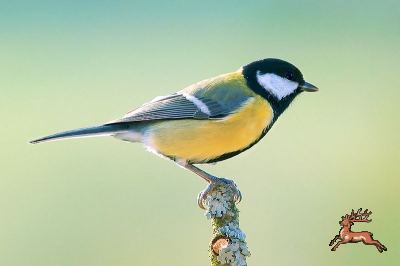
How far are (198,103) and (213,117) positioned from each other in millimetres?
153

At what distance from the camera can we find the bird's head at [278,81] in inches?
118

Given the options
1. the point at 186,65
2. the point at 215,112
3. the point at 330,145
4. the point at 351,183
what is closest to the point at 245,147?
the point at 215,112

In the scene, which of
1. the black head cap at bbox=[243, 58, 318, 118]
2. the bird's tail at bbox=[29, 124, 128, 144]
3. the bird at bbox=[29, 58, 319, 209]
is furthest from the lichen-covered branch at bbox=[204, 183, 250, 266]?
the black head cap at bbox=[243, 58, 318, 118]

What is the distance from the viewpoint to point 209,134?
9.27ft

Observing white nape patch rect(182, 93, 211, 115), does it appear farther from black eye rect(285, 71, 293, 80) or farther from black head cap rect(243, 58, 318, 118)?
black eye rect(285, 71, 293, 80)

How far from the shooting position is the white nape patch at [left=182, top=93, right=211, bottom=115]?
2.94m

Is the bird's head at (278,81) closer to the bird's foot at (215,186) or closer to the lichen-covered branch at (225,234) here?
the bird's foot at (215,186)

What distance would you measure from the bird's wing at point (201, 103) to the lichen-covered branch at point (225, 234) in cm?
93

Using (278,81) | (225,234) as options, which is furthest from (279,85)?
(225,234)

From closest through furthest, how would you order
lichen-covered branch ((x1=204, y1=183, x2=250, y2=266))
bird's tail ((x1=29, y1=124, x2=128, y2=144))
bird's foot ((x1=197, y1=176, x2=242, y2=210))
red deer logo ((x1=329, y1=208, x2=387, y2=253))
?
lichen-covered branch ((x1=204, y1=183, x2=250, y2=266)) → red deer logo ((x1=329, y1=208, x2=387, y2=253)) → bird's foot ((x1=197, y1=176, x2=242, y2=210)) → bird's tail ((x1=29, y1=124, x2=128, y2=144))

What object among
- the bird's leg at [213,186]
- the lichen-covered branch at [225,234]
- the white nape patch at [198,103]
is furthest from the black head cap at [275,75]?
the lichen-covered branch at [225,234]

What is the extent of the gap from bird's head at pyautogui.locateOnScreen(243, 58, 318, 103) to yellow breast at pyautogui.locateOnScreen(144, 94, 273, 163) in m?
0.08

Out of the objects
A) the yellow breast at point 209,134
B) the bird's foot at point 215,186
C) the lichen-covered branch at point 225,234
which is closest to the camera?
the lichen-covered branch at point 225,234

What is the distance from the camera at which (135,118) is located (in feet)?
9.50
